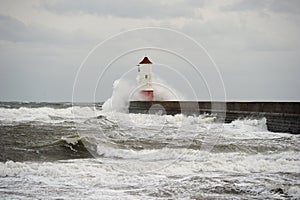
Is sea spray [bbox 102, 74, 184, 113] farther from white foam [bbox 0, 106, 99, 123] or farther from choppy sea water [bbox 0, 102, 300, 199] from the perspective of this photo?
choppy sea water [bbox 0, 102, 300, 199]

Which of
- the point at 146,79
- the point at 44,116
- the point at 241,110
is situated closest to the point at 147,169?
the point at 241,110

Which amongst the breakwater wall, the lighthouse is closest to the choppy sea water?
the breakwater wall

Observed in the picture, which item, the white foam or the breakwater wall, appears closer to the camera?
the breakwater wall

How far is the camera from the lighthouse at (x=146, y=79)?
37.4m

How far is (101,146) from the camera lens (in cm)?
1325

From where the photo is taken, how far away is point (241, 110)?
2531cm

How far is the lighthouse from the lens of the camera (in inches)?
1473

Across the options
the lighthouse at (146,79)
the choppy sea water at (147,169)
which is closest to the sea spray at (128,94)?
the lighthouse at (146,79)

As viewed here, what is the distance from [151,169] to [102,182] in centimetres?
→ 174

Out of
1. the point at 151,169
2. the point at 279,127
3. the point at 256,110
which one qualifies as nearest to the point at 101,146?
the point at 151,169

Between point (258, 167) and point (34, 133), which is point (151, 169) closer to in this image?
point (258, 167)

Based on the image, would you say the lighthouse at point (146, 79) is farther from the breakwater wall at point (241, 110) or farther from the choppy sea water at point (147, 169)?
the choppy sea water at point (147, 169)

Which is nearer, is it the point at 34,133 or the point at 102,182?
the point at 102,182

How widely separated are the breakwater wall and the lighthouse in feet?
2.78
